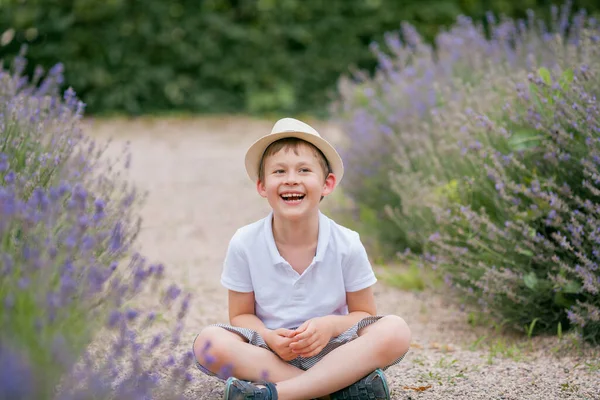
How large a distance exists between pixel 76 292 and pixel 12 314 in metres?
0.36

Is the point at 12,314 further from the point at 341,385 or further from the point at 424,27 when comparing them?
the point at 424,27

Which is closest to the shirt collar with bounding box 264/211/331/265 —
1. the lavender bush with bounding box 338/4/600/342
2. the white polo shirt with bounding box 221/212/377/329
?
the white polo shirt with bounding box 221/212/377/329

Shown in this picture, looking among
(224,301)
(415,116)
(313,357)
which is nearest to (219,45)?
(415,116)

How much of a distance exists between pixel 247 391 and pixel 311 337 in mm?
245

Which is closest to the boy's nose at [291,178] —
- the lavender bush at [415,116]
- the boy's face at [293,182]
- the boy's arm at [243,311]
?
the boy's face at [293,182]

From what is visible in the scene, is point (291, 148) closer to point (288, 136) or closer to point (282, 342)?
point (288, 136)

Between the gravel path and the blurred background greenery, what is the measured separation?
1.21 metres

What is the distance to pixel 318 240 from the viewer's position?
2.53 meters

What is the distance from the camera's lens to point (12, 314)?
4.87 ft

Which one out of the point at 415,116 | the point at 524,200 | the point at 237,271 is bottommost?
the point at 237,271

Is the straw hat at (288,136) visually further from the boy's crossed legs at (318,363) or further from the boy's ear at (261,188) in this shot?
the boy's crossed legs at (318,363)

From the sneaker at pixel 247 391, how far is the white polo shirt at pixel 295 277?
1.01 ft

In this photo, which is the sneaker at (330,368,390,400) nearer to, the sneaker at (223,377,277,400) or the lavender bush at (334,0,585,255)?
the sneaker at (223,377,277,400)

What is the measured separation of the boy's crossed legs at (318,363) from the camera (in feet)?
7.61
